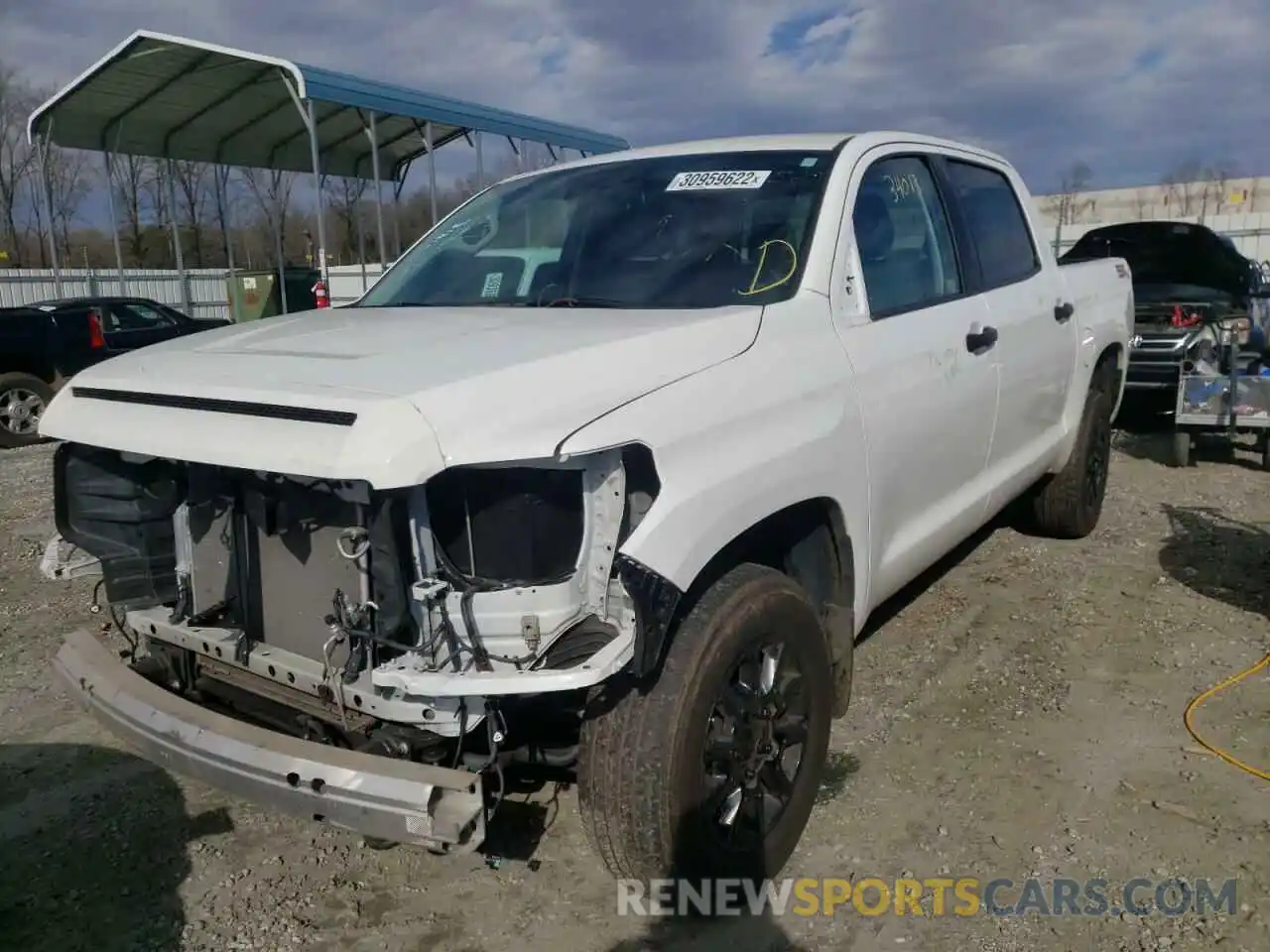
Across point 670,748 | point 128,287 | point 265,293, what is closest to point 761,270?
point 670,748

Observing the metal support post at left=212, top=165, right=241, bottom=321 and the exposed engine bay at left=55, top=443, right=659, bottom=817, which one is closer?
the exposed engine bay at left=55, top=443, right=659, bottom=817

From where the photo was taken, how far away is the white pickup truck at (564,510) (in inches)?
86.0

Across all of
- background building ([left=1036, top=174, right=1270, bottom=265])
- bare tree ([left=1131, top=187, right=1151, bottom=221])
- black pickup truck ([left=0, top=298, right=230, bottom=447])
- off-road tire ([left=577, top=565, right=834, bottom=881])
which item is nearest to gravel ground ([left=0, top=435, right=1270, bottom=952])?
off-road tire ([left=577, top=565, right=834, bottom=881])

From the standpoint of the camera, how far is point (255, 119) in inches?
647

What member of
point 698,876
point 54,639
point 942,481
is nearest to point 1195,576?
point 942,481

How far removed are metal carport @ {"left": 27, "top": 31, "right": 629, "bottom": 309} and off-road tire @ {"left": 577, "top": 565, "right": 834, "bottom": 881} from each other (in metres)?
11.7

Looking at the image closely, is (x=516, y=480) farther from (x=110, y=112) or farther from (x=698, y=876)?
(x=110, y=112)

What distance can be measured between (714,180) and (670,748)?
1910 millimetres

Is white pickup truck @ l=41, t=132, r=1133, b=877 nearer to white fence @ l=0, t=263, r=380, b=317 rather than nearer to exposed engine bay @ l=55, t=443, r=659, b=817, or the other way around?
exposed engine bay @ l=55, t=443, r=659, b=817

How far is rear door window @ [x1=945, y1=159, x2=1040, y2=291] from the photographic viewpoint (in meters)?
4.18

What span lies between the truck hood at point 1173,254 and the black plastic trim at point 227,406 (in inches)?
353

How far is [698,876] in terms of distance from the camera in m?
2.54

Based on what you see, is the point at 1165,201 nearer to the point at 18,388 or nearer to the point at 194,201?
the point at 194,201

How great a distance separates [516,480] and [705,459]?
427 millimetres
